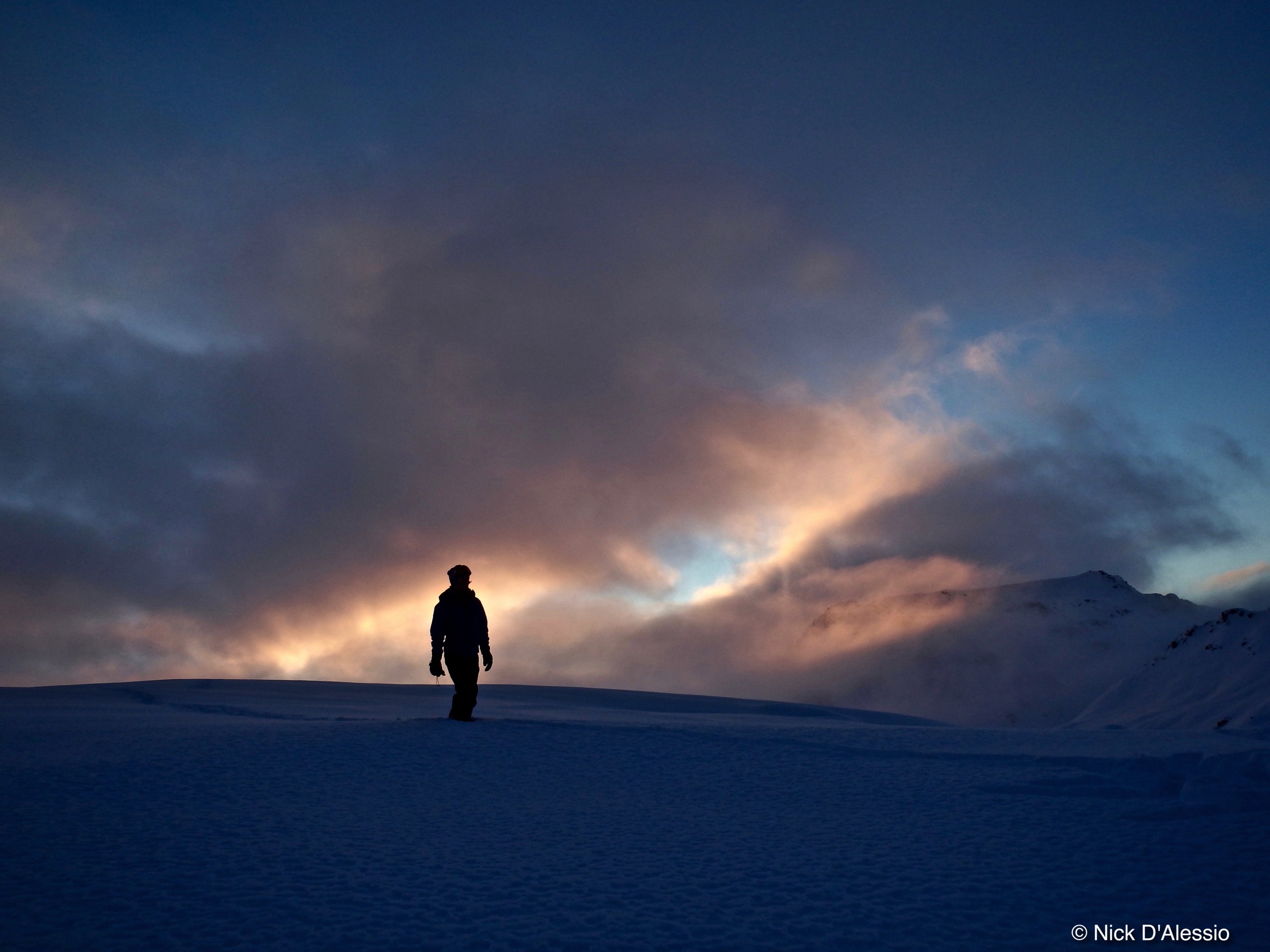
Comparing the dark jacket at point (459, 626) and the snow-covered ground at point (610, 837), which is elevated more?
the dark jacket at point (459, 626)

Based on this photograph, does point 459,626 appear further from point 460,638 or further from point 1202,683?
point 1202,683

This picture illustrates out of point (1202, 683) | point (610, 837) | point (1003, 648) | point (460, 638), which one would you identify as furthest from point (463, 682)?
point (1003, 648)

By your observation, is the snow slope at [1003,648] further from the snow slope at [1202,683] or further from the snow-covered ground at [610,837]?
the snow-covered ground at [610,837]

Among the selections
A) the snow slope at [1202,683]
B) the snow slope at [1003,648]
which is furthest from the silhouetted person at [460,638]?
the snow slope at [1003,648]

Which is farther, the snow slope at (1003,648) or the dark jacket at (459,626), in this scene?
the snow slope at (1003,648)

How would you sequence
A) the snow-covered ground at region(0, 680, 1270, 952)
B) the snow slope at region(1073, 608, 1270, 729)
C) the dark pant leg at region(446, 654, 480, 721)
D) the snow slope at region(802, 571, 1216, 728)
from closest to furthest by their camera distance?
the snow-covered ground at region(0, 680, 1270, 952) → the dark pant leg at region(446, 654, 480, 721) → the snow slope at region(1073, 608, 1270, 729) → the snow slope at region(802, 571, 1216, 728)

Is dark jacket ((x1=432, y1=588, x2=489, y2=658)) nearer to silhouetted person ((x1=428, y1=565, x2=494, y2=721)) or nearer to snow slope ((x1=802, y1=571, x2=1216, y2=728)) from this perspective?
silhouetted person ((x1=428, y1=565, x2=494, y2=721))

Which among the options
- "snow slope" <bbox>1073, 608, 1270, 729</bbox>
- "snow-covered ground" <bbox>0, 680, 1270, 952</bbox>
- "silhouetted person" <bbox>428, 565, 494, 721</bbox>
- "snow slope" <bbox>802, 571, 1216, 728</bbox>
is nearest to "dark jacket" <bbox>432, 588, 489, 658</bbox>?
"silhouetted person" <bbox>428, 565, 494, 721</bbox>

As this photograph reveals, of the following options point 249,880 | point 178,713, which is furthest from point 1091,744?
point 178,713

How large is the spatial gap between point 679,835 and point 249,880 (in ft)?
10.4

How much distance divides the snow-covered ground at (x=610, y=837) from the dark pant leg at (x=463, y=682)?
485 millimetres

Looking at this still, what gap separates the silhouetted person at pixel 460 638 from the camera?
10945mm

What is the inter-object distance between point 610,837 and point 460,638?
5.51m

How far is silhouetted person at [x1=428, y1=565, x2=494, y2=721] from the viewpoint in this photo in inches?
431
